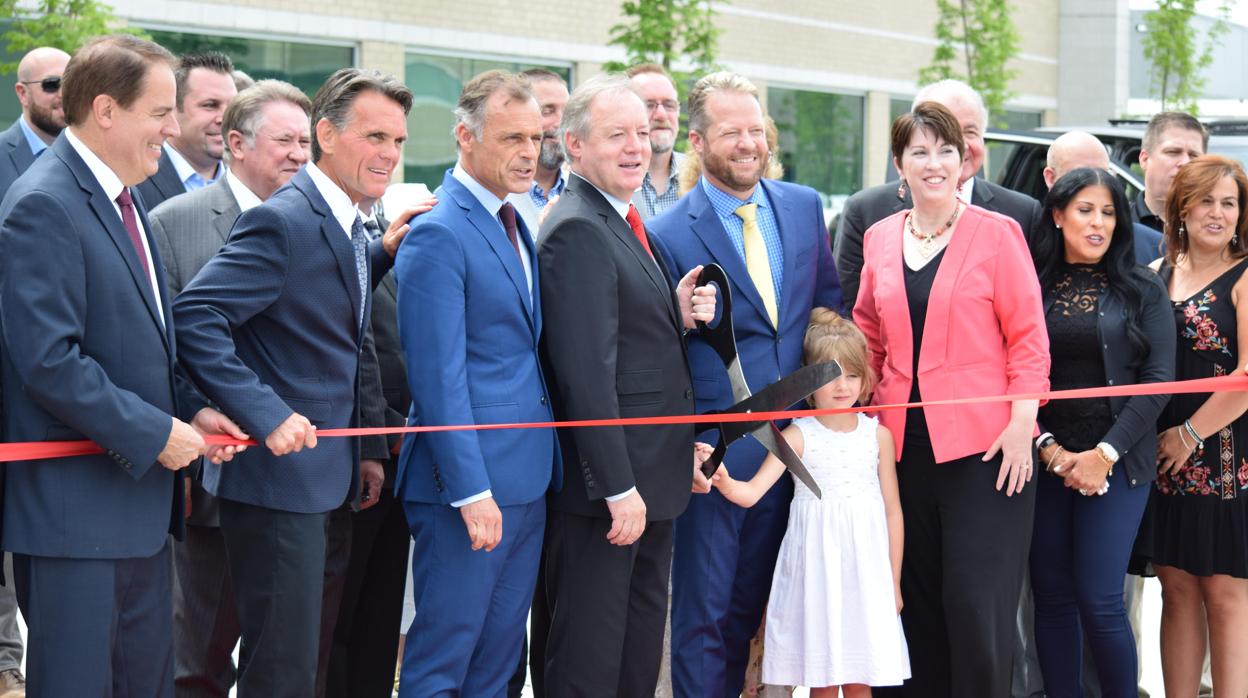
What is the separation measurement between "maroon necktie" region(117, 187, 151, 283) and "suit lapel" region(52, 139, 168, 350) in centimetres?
5

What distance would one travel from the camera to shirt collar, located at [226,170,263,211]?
4.61m

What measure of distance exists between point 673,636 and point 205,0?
419 inches

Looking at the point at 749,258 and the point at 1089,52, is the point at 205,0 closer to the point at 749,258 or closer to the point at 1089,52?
the point at 749,258

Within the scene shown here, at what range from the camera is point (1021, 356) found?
15.1 feet

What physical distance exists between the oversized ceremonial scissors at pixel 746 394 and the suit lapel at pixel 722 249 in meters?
0.20

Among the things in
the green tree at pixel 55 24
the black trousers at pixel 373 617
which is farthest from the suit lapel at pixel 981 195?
the green tree at pixel 55 24

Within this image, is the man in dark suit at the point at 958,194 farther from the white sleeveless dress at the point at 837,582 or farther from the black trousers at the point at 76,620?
the black trousers at the point at 76,620

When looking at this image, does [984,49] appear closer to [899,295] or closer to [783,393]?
[899,295]

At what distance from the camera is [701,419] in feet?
14.2

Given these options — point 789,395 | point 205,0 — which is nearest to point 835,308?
point 789,395

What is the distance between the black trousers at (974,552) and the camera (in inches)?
183

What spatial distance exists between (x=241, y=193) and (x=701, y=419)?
66.5 inches

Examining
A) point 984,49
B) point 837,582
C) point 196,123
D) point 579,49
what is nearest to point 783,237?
point 837,582

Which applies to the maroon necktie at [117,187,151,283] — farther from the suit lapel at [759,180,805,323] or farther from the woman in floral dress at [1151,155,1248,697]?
the woman in floral dress at [1151,155,1248,697]
